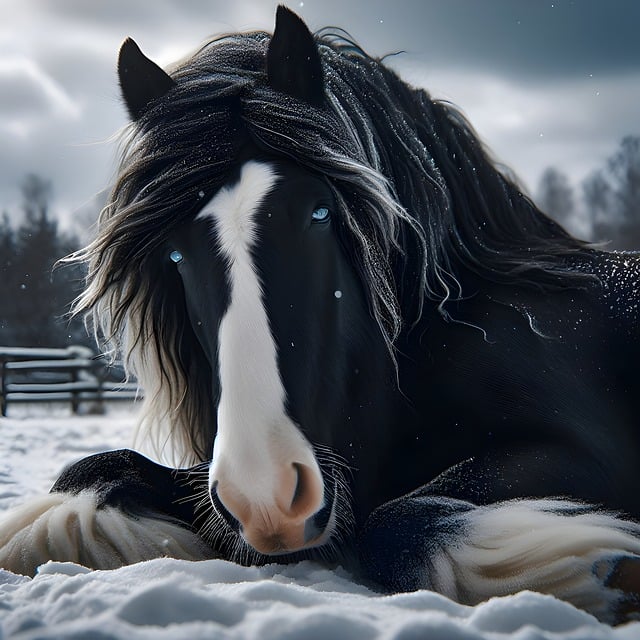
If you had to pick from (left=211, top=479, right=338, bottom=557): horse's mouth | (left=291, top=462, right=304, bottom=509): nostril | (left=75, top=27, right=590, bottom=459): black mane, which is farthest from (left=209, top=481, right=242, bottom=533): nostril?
(left=75, top=27, right=590, bottom=459): black mane

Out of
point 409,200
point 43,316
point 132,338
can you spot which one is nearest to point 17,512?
point 132,338

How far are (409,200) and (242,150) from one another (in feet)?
1.78

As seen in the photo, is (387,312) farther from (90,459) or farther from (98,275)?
(90,459)

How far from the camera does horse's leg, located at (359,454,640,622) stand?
1.20 m

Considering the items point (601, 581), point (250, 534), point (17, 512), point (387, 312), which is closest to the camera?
point (601, 581)

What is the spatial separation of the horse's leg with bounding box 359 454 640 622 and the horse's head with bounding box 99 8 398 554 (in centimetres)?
15

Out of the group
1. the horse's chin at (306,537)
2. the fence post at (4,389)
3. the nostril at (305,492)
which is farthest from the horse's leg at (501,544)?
the fence post at (4,389)

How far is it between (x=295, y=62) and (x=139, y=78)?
49 centimetres

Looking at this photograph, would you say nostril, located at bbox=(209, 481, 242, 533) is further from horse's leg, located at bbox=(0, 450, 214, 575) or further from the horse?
horse's leg, located at bbox=(0, 450, 214, 575)

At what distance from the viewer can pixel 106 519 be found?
169cm

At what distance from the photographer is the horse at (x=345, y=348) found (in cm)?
138

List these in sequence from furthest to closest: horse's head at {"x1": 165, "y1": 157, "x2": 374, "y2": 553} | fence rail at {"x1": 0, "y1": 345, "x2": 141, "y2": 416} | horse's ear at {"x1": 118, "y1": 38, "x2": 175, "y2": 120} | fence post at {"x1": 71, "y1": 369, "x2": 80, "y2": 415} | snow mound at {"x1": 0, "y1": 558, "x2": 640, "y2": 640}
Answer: fence post at {"x1": 71, "y1": 369, "x2": 80, "y2": 415}, fence rail at {"x1": 0, "y1": 345, "x2": 141, "y2": 416}, horse's ear at {"x1": 118, "y1": 38, "x2": 175, "y2": 120}, horse's head at {"x1": 165, "y1": 157, "x2": 374, "y2": 553}, snow mound at {"x1": 0, "y1": 558, "x2": 640, "y2": 640}

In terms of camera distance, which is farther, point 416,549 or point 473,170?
point 473,170

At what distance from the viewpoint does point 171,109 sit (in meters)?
1.90
